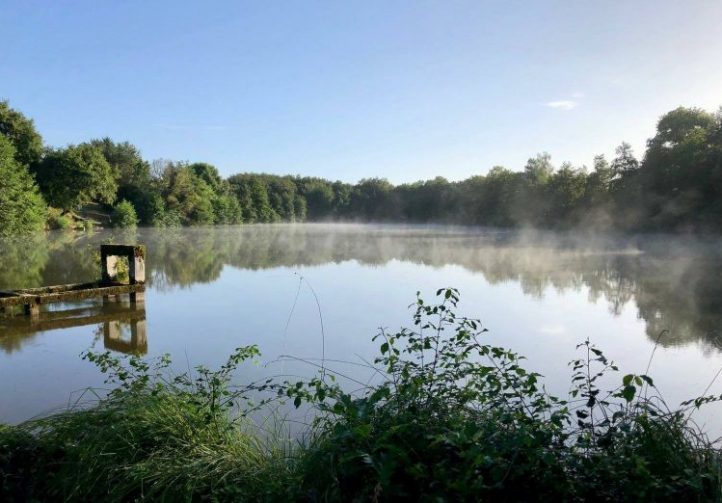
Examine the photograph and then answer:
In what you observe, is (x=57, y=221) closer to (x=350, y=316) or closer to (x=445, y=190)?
(x=350, y=316)

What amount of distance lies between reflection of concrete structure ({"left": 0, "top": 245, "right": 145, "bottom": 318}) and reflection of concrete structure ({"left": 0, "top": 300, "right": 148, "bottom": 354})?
251 millimetres

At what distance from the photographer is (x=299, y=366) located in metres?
5.96

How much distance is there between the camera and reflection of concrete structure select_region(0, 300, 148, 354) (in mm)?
7281

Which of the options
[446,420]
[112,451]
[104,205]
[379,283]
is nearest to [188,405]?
[112,451]

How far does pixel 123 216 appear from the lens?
4384cm

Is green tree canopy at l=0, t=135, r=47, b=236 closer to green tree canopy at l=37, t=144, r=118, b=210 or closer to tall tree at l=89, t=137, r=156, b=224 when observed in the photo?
green tree canopy at l=37, t=144, r=118, b=210

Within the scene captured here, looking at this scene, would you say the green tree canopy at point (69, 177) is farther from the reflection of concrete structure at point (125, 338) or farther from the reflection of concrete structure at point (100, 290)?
the reflection of concrete structure at point (125, 338)

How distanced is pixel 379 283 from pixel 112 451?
33.8 feet

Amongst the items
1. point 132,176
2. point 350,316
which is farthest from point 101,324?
point 132,176

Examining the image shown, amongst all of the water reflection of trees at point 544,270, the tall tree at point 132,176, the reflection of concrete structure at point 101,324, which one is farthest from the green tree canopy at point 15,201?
the reflection of concrete structure at point 101,324

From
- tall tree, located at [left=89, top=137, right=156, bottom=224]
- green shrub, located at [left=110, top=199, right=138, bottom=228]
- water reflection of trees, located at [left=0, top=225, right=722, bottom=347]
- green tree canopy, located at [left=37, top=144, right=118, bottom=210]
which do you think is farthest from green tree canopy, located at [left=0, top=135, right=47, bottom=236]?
tall tree, located at [left=89, top=137, right=156, bottom=224]

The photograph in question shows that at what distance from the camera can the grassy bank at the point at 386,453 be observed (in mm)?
1925

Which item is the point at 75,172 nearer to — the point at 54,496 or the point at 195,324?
the point at 195,324

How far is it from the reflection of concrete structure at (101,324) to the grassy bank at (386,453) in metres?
4.01
